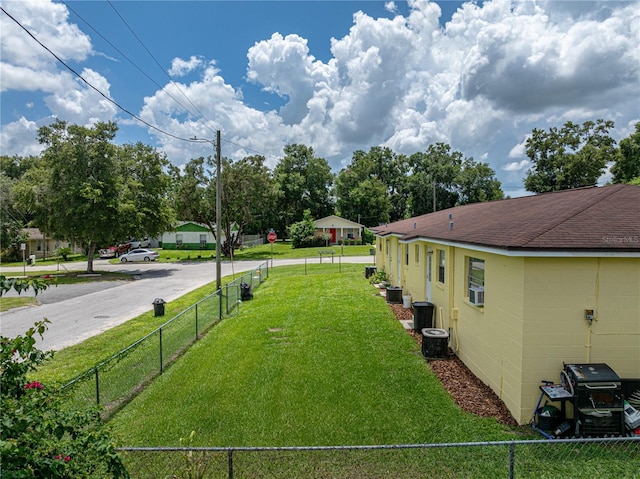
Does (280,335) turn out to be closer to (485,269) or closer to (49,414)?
(485,269)

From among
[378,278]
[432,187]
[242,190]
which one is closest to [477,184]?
[432,187]

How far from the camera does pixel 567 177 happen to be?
52.4 meters

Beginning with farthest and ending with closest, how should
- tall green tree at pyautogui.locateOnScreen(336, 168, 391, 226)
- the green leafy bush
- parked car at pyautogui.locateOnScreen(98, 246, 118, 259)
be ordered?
tall green tree at pyautogui.locateOnScreen(336, 168, 391, 226)
parked car at pyautogui.locateOnScreen(98, 246, 118, 259)
the green leafy bush

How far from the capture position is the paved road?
13.8 metres

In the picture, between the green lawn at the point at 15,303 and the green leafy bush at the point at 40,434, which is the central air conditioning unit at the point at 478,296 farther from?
the green lawn at the point at 15,303

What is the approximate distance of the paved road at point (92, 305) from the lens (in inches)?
542

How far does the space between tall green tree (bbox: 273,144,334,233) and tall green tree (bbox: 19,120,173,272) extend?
37.0 metres

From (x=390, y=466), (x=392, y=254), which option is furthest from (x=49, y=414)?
(x=392, y=254)

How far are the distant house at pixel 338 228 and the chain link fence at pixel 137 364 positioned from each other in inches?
1672

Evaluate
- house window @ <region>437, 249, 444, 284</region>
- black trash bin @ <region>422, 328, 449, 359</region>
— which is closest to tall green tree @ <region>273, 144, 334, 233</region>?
house window @ <region>437, 249, 444, 284</region>

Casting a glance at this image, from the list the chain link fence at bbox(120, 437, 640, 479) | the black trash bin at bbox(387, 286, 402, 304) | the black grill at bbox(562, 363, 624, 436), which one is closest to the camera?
the chain link fence at bbox(120, 437, 640, 479)

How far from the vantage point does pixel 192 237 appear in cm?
5456

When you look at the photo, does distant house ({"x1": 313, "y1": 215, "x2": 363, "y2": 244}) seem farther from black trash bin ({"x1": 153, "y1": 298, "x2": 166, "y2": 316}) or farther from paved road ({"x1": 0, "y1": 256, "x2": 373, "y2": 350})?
black trash bin ({"x1": 153, "y1": 298, "x2": 166, "y2": 316})

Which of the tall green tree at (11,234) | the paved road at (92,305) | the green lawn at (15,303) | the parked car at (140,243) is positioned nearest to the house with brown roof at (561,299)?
the paved road at (92,305)
